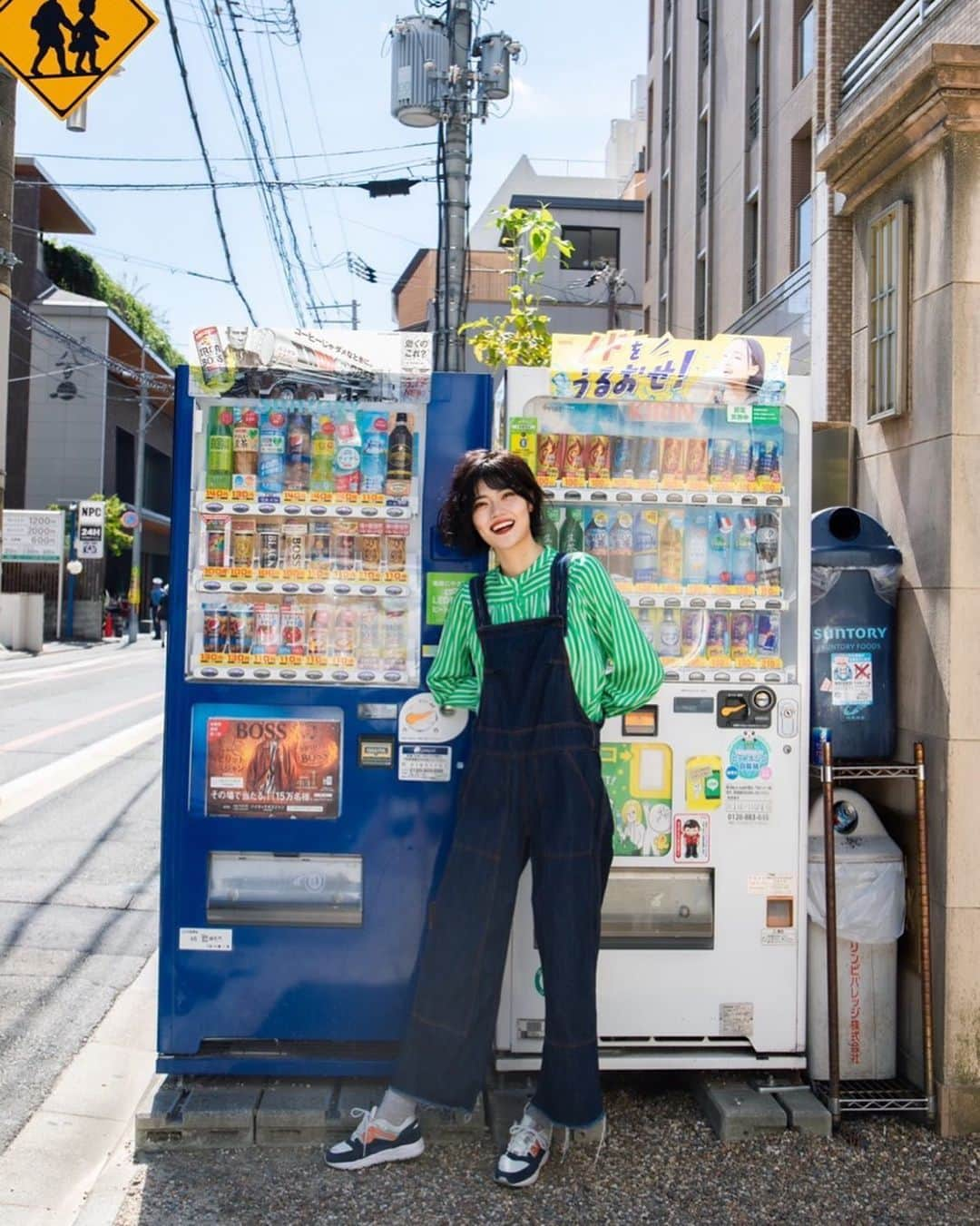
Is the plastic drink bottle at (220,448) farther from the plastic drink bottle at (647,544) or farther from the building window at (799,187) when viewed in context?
the building window at (799,187)

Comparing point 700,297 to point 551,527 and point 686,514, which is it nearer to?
point 686,514

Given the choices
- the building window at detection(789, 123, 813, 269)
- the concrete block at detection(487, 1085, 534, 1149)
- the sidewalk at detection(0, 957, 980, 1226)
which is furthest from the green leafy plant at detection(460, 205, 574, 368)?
the building window at detection(789, 123, 813, 269)

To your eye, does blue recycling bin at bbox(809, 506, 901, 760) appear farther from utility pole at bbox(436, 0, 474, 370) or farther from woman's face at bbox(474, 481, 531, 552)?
utility pole at bbox(436, 0, 474, 370)

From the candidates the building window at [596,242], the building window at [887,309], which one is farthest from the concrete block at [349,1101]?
the building window at [596,242]

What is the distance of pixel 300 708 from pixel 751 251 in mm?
21260

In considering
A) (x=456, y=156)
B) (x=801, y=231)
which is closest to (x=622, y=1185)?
(x=456, y=156)

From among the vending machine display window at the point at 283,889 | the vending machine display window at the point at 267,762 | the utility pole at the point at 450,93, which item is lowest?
the vending machine display window at the point at 283,889

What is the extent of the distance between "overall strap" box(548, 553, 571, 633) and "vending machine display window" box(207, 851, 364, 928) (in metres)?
1.19

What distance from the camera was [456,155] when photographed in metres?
11.7

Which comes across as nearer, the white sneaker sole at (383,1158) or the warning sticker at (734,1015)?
the white sneaker sole at (383,1158)

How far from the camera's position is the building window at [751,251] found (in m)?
22.8

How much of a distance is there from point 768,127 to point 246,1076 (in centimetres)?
2147

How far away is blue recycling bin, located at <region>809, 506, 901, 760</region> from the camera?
4.15 metres

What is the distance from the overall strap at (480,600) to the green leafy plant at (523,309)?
239cm
